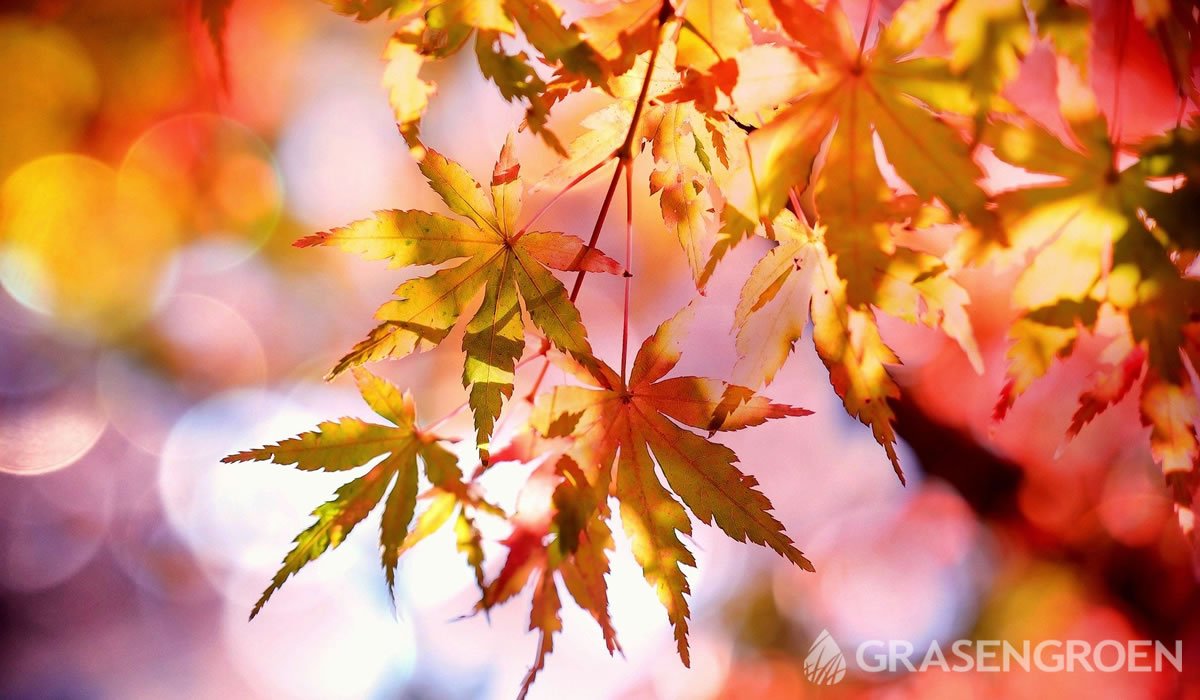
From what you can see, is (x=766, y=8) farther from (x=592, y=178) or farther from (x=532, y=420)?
(x=532, y=420)

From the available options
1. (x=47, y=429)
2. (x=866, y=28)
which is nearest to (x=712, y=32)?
(x=866, y=28)

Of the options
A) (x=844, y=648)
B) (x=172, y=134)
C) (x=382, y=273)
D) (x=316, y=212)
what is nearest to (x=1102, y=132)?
(x=844, y=648)

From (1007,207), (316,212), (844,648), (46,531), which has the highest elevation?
(1007,207)

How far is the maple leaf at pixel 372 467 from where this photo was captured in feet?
2.18

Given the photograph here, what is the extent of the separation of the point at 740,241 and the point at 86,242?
11.3ft

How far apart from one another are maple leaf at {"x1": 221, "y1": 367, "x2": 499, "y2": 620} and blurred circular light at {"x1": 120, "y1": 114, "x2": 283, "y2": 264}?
2502 millimetres

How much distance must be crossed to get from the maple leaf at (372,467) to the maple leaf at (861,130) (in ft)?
1.47

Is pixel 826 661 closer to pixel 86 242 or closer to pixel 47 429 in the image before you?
pixel 86 242

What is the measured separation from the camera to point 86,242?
2887 mm

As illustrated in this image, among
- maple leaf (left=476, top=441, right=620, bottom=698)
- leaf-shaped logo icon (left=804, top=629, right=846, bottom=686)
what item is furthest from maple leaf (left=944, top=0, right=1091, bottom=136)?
leaf-shaped logo icon (left=804, top=629, right=846, bottom=686)

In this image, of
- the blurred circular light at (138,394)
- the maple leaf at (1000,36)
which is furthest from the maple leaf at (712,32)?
the blurred circular light at (138,394)

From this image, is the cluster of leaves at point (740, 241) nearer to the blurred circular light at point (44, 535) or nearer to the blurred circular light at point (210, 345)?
the blurred circular light at point (210, 345)

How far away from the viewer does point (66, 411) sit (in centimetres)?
330

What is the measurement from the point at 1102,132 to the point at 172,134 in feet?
11.2
